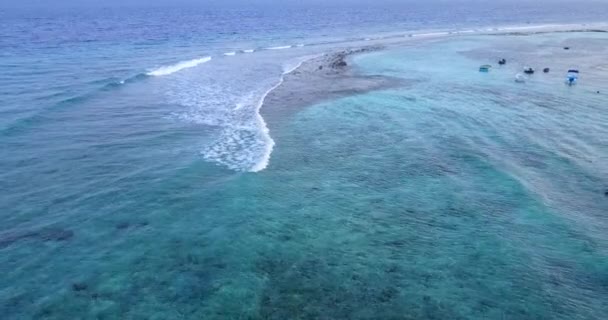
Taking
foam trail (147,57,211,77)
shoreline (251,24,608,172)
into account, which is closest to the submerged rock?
shoreline (251,24,608,172)

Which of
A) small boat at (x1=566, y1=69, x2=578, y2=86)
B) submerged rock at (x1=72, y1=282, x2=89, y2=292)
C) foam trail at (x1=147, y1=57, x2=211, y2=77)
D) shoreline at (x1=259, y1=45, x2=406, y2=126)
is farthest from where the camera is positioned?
foam trail at (x1=147, y1=57, x2=211, y2=77)

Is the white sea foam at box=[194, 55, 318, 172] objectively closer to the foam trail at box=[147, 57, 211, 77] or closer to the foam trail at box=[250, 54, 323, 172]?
the foam trail at box=[250, 54, 323, 172]

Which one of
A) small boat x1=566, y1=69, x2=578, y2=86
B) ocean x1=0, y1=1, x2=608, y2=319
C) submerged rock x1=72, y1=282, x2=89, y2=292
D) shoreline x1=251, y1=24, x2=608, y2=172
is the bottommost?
submerged rock x1=72, y1=282, x2=89, y2=292

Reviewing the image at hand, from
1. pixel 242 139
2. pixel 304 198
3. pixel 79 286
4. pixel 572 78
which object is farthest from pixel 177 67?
pixel 79 286

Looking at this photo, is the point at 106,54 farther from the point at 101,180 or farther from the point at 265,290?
the point at 265,290

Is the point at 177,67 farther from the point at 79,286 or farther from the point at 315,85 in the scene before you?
the point at 79,286

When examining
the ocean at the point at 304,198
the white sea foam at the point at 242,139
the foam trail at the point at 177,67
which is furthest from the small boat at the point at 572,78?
the foam trail at the point at 177,67

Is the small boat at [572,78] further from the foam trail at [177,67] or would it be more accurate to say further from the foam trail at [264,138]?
the foam trail at [177,67]
